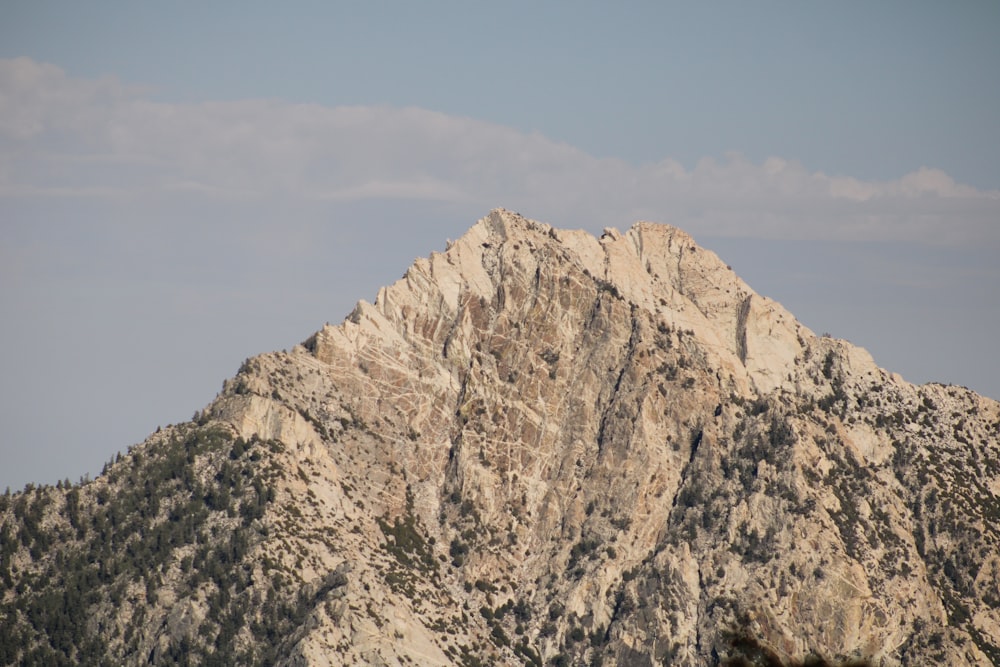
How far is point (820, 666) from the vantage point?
18012 cm

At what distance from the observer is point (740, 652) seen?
181250mm

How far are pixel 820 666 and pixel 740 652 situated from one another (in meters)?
6.67
